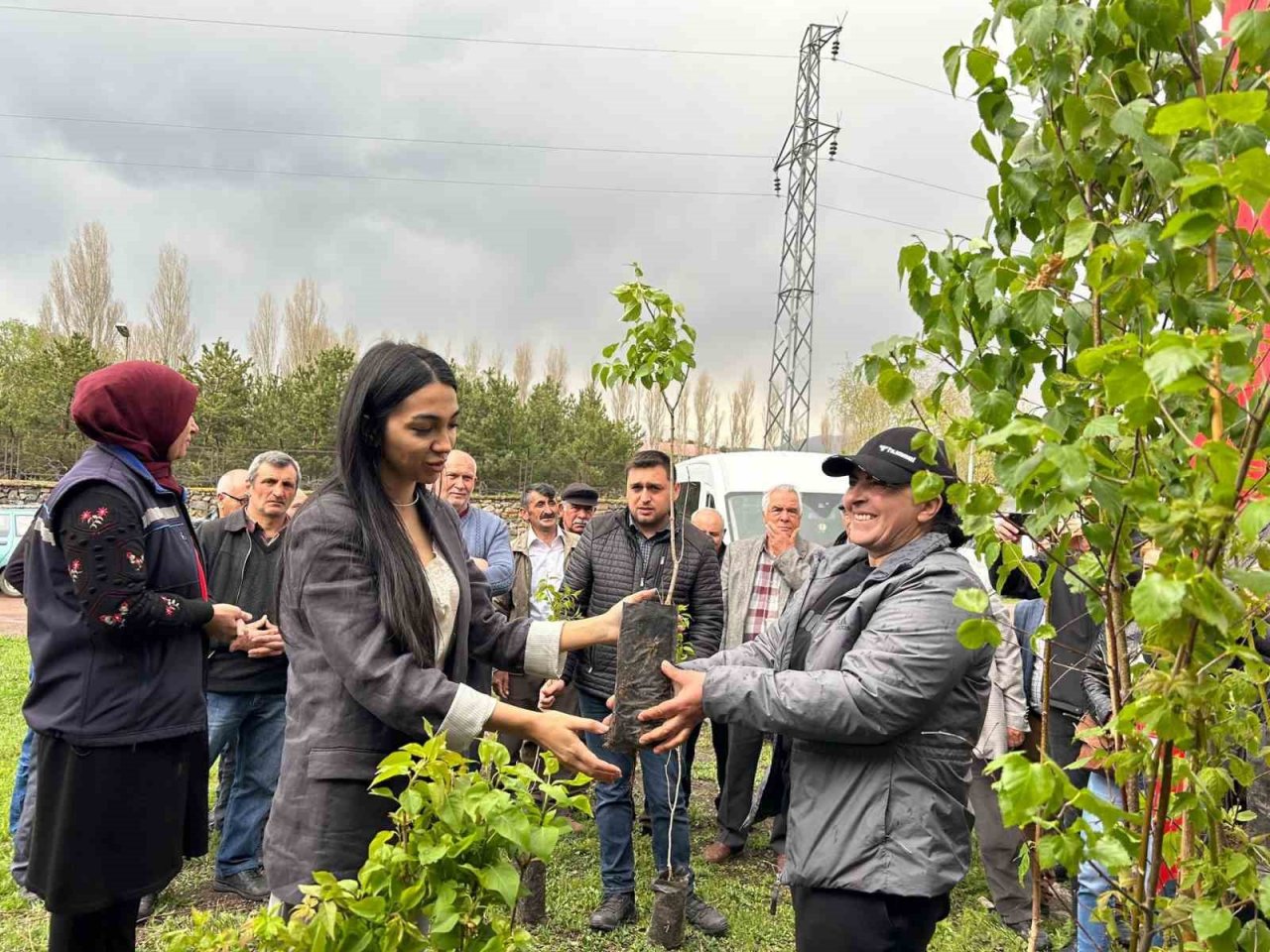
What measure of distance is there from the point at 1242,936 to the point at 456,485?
4507 mm

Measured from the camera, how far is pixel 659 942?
384 cm

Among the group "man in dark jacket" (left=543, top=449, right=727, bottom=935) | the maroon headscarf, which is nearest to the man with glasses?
"man in dark jacket" (left=543, top=449, right=727, bottom=935)

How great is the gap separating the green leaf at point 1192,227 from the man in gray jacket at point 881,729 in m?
1.03

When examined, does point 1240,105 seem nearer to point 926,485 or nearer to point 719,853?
point 926,485

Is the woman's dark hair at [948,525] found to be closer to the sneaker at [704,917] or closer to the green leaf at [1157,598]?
the green leaf at [1157,598]

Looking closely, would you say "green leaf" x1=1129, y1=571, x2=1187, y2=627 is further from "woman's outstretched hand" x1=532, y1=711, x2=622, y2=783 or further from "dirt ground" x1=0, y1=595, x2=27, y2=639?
"dirt ground" x1=0, y1=595, x2=27, y2=639

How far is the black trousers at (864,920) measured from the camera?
2.04 metres

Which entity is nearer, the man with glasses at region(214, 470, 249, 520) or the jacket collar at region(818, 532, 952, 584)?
the jacket collar at region(818, 532, 952, 584)

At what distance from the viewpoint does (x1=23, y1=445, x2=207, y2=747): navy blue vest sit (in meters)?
2.37

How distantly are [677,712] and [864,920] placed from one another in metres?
0.65

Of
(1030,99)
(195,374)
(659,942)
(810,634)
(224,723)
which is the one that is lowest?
(659,942)

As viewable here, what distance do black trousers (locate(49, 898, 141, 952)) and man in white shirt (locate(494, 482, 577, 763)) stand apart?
8.17 ft

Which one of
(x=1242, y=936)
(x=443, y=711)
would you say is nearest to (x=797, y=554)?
(x=443, y=711)

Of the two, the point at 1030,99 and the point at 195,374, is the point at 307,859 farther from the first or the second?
the point at 195,374
